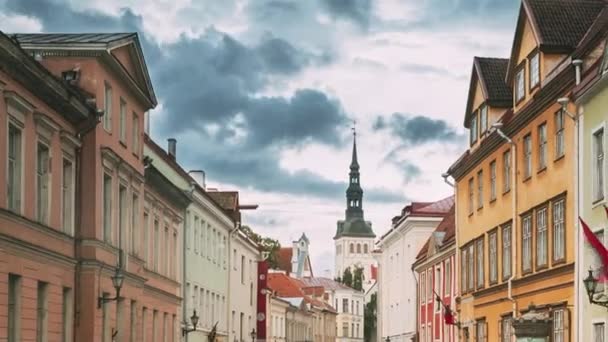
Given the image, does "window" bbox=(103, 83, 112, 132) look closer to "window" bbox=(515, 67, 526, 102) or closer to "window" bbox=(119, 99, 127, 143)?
"window" bbox=(119, 99, 127, 143)

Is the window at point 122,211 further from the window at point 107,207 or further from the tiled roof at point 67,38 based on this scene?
the tiled roof at point 67,38

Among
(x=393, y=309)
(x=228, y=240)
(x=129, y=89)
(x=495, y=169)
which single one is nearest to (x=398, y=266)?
(x=393, y=309)

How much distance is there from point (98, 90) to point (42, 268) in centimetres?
593

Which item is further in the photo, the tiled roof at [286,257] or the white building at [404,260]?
the tiled roof at [286,257]

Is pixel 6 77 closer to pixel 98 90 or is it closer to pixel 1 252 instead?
pixel 1 252

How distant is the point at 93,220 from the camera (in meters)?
29.9

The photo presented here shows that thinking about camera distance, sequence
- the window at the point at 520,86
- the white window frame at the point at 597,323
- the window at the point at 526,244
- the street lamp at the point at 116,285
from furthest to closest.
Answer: the window at the point at 520,86 < the window at the point at 526,244 < the street lamp at the point at 116,285 < the white window frame at the point at 597,323

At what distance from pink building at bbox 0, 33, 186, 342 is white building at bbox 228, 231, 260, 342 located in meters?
24.5

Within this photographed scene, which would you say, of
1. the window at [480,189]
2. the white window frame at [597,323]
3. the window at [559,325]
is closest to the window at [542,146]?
the window at [559,325]

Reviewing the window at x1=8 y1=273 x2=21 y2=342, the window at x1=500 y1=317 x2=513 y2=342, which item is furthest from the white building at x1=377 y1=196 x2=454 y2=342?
the window at x1=8 y1=273 x2=21 y2=342

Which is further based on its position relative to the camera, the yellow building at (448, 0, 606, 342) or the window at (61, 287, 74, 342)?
the yellow building at (448, 0, 606, 342)

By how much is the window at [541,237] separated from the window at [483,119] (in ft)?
28.1

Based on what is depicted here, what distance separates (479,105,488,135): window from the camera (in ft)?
137

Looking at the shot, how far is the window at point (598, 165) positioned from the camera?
89.7ft
